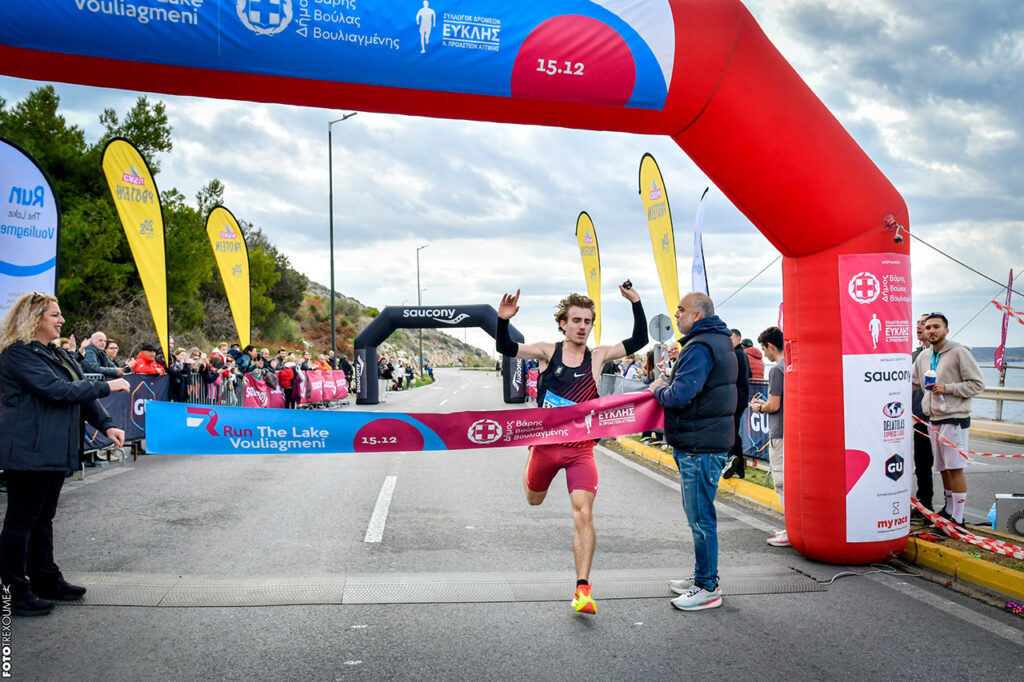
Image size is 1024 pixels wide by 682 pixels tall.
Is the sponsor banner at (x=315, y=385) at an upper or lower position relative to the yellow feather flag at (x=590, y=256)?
lower

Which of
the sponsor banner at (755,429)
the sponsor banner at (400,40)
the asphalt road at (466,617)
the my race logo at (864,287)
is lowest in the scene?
the asphalt road at (466,617)

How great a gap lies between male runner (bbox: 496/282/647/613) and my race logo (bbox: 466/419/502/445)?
32 cm

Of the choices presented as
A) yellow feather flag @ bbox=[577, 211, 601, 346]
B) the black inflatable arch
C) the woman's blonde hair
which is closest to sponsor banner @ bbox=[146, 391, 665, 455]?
the woman's blonde hair

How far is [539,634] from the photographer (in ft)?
13.5

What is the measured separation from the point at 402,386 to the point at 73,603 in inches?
1737

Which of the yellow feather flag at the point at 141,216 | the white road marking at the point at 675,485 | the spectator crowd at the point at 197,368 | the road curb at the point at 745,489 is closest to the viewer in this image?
the white road marking at the point at 675,485

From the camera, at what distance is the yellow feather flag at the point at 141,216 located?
43.1 feet

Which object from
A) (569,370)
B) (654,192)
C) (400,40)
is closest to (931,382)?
(569,370)

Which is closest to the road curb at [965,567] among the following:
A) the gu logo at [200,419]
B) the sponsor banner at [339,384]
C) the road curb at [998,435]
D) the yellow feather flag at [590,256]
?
the gu logo at [200,419]

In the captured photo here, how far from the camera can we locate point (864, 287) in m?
5.45

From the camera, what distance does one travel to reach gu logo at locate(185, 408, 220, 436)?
488 cm

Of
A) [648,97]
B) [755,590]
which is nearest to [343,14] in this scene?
[648,97]

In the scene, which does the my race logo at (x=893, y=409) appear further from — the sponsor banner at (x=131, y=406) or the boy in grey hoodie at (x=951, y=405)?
the sponsor banner at (x=131, y=406)

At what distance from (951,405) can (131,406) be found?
35.0 feet
